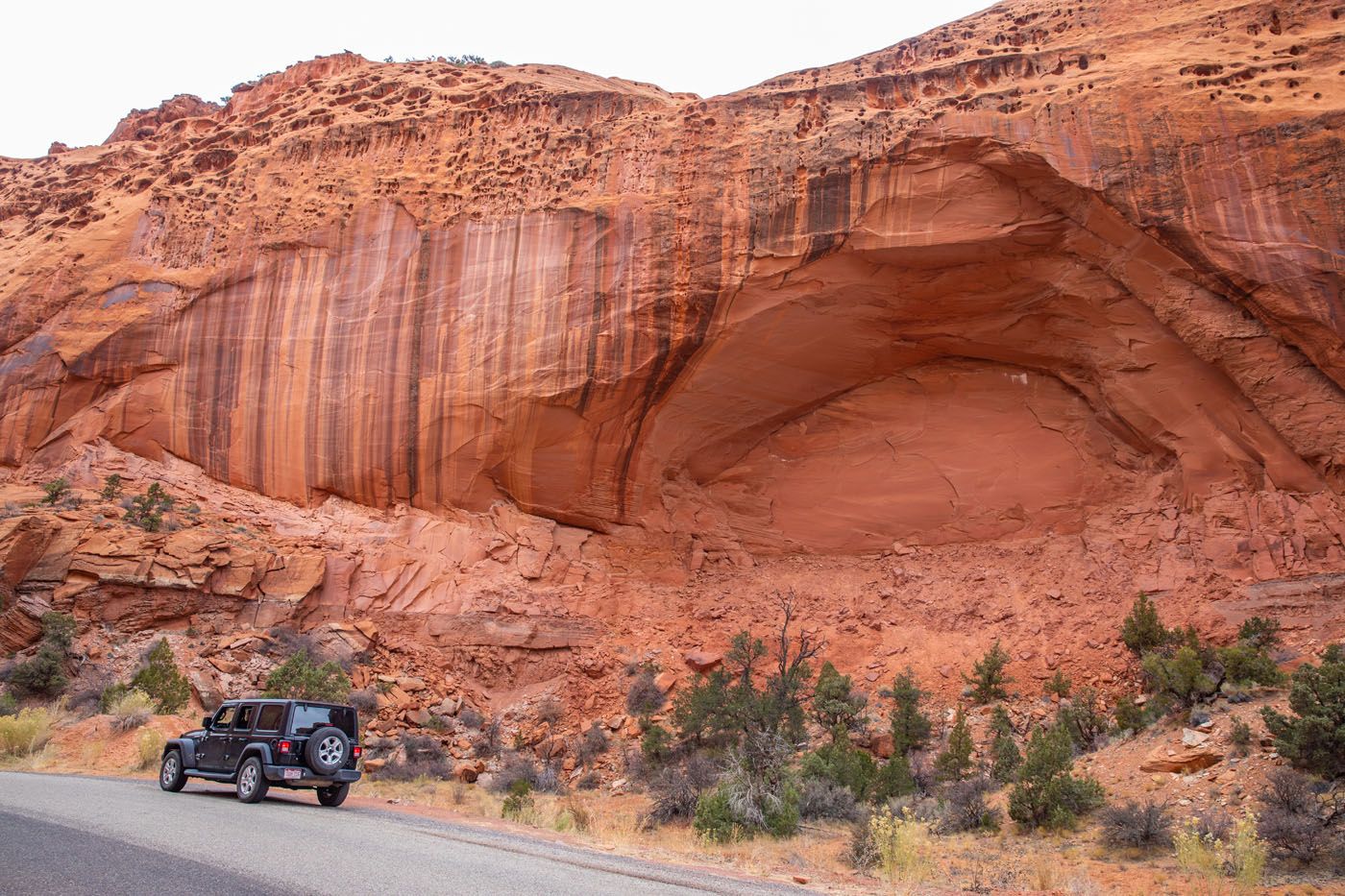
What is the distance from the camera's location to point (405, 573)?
2073 centimetres

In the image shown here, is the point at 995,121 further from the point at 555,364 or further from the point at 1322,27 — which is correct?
the point at 555,364

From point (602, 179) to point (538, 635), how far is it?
1023 centimetres

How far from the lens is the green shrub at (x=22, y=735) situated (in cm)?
1440

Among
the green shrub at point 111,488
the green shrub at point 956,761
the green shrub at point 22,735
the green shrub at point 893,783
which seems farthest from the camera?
the green shrub at point 111,488

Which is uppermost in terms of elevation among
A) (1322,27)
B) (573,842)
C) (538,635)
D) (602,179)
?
(1322,27)

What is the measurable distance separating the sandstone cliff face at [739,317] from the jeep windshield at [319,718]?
9.27 metres

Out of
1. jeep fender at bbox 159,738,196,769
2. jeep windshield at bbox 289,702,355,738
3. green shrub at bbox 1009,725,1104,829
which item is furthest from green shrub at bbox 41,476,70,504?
green shrub at bbox 1009,725,1104,829

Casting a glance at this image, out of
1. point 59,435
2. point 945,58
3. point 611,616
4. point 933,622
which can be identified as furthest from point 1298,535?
point 59,435

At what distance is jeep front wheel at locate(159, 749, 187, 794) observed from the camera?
1104cm

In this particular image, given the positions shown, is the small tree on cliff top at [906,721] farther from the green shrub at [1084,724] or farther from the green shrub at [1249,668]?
the green shrub at [1249,668]

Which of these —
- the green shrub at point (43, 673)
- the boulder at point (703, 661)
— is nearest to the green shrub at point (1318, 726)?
the boulder at point (703, 661)

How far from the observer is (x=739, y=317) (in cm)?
1933

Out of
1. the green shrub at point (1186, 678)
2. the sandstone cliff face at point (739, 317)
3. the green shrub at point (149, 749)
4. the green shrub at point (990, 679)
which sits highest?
the sandstone cliff face at point (739, 317)

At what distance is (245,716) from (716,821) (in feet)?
18.4
